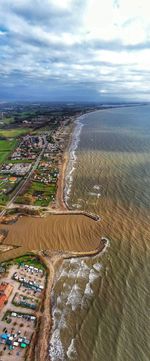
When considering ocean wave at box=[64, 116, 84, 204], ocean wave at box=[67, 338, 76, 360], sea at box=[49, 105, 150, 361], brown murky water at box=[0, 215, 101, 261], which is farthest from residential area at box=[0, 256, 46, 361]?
ocean wave at box=[64, 116, 84, 204]

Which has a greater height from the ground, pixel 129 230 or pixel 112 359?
pixel 129 230

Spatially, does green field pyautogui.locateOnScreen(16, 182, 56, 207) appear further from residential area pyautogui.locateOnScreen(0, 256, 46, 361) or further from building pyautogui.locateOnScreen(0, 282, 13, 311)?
building pyautogui.locateOnScreen(0, 282, 13, 311)

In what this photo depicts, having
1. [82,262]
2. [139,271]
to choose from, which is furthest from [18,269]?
[139,271]

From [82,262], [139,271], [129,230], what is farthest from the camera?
[129,230]

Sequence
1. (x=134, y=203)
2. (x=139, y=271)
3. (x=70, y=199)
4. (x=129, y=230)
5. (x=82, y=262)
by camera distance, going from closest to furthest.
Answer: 1. (x=139, y=271)
2. (x=82, y=262)
3. (x=129, y=230)
4. (x=134, y=203)
5. (x=70, y=199)

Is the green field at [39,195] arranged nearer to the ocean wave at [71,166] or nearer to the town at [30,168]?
the town at [30,168]

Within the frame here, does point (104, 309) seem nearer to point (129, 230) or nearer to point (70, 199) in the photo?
point (129, 230)

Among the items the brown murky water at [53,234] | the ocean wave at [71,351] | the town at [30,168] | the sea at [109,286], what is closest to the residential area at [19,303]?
the sea at [109,286]
